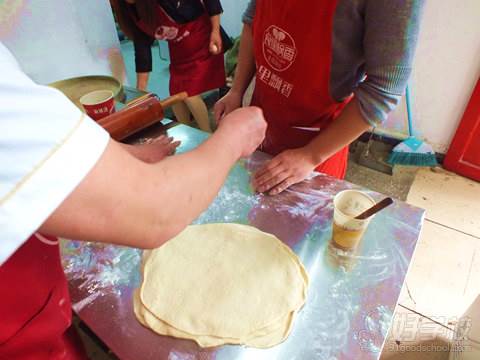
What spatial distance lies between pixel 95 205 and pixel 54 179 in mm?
52

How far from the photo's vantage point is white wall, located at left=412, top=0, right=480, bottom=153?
1.81 m

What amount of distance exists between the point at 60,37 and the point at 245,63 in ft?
3.55

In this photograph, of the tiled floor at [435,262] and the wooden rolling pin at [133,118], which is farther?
the tiled floor at [435,262]

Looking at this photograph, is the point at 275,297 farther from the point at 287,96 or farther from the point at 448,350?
the point at 448,350

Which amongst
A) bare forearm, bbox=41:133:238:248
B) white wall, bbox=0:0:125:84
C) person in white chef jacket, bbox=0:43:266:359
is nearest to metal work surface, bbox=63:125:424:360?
person in white chef jacket, bbox=0:43:266:359

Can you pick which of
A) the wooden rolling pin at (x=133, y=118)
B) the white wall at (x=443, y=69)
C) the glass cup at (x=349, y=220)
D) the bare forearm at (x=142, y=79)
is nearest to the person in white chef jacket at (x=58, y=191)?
the glass cup at (x=349, y=220)

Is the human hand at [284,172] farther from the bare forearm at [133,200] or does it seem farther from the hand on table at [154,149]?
the bare forearm at [133,200]

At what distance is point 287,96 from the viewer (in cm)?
103

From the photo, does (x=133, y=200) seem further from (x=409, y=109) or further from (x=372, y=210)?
(x=409, y=109)

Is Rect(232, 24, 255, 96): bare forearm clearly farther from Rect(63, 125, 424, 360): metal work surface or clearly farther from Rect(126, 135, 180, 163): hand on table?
Rect(63, 125, 424, 360): metal work surface

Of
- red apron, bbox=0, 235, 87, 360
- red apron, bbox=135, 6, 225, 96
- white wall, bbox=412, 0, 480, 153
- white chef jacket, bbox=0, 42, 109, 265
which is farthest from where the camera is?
red apron, bbox=135, 6, 225, 96

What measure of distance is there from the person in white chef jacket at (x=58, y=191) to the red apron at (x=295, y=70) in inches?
19.5

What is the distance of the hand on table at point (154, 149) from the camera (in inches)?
39.7

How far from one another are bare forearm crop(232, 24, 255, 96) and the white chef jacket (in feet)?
3.23
